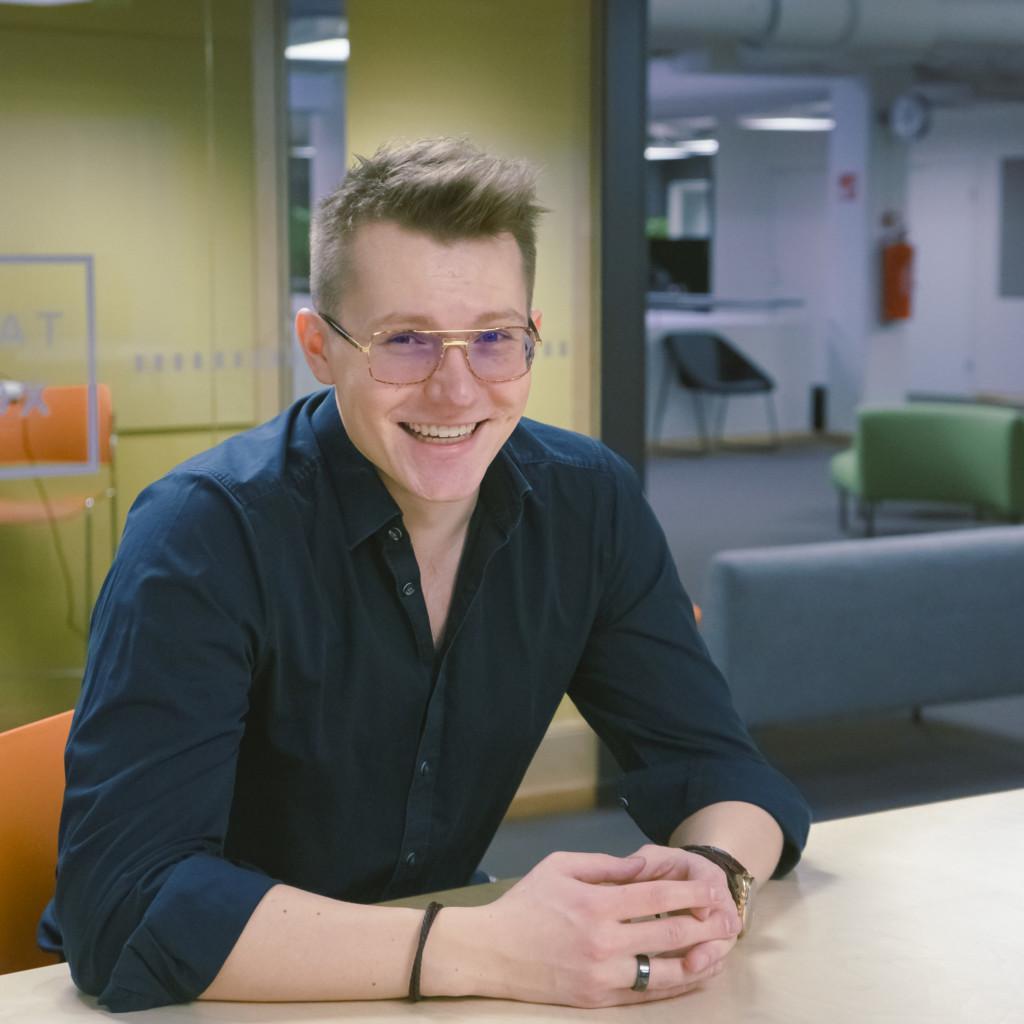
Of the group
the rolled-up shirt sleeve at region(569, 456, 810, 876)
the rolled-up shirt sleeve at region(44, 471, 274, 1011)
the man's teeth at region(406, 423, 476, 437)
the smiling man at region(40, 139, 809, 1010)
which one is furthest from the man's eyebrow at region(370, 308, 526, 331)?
the rolled-up shirt sleeve at region(569, 456, 810, 876)

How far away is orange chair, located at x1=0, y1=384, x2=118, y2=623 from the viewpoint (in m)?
3.76

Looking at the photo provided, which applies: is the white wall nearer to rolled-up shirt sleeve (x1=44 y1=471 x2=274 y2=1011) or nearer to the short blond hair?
the short blond hair

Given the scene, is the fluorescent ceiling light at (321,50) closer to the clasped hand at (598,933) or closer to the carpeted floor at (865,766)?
the carpeted floor at (865,766)

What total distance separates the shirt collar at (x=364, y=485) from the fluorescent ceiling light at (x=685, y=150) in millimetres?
17999

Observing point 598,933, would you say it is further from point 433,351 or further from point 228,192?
point 228,192

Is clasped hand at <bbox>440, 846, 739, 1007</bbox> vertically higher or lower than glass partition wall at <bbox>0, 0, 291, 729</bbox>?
lower

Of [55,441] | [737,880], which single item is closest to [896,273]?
[55,441]

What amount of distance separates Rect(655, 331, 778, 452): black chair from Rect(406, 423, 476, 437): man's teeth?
37.7 ft

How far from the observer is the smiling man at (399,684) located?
1.38 metres

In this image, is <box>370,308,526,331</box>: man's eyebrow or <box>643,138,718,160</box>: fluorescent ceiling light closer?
<box>370,308,526,331</box>: man's eyebrow

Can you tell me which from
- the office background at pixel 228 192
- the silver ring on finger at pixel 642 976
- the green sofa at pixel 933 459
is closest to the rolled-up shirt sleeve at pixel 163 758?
the silver ring on finger at pixel 642 976

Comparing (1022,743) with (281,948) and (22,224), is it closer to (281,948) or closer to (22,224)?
(22,224)

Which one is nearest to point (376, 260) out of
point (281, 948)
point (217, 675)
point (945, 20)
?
point (217, 675)

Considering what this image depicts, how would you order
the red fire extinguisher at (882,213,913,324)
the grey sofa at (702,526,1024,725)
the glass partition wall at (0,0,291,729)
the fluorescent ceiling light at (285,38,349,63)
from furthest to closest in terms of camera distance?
1. the red fire extinguisher at (882,213,913,324)
2. the grey sofa at (702,526,1024,725)
3. the fluorescent ceiling light at (285,38,349,63)
4. the glass partition wall at (0,0,291,729)
